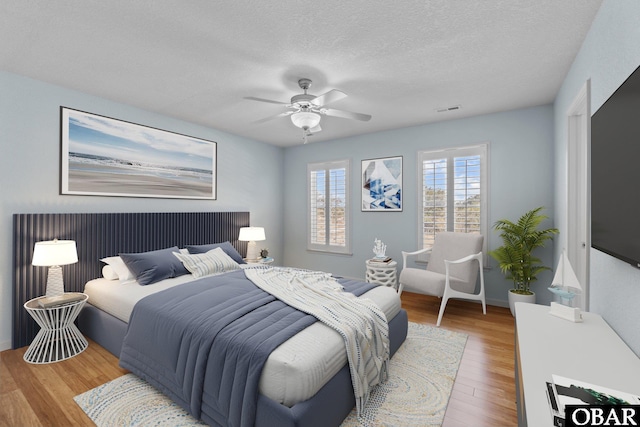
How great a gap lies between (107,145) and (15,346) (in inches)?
84.8

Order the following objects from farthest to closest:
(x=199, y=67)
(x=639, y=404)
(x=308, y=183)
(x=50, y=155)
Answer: (x=308, y=183) < (x=50, y=155) < (x=199, y=67) < (x=639, y=404)

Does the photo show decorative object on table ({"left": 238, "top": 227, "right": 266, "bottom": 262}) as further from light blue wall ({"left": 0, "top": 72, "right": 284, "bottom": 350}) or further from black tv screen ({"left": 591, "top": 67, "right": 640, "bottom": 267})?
black tv screen ({"left": 591, "top": 67, "right": 640, "bottom": 267})

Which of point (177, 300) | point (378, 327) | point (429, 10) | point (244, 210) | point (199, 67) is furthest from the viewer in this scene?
point (244, 210)

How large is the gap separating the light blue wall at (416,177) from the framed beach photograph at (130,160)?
1804 mm

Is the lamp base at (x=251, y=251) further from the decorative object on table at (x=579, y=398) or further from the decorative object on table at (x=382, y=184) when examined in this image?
the decorative object on table at (x=579, y=398)

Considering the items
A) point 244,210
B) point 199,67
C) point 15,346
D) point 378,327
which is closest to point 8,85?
point 199,67

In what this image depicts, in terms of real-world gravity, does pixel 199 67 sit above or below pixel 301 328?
above

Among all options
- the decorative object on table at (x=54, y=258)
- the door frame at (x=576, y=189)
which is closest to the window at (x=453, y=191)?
the door frame at (x=576, y=189)

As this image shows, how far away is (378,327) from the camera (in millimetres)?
2189

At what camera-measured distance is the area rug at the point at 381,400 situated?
5.95 feet

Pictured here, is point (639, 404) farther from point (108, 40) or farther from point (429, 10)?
point (108, 40)

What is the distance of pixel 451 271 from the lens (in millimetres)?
3732

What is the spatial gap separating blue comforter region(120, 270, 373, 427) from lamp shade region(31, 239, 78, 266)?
91 centimetres

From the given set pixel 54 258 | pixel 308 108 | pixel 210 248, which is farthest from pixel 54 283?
pixel 308 108
